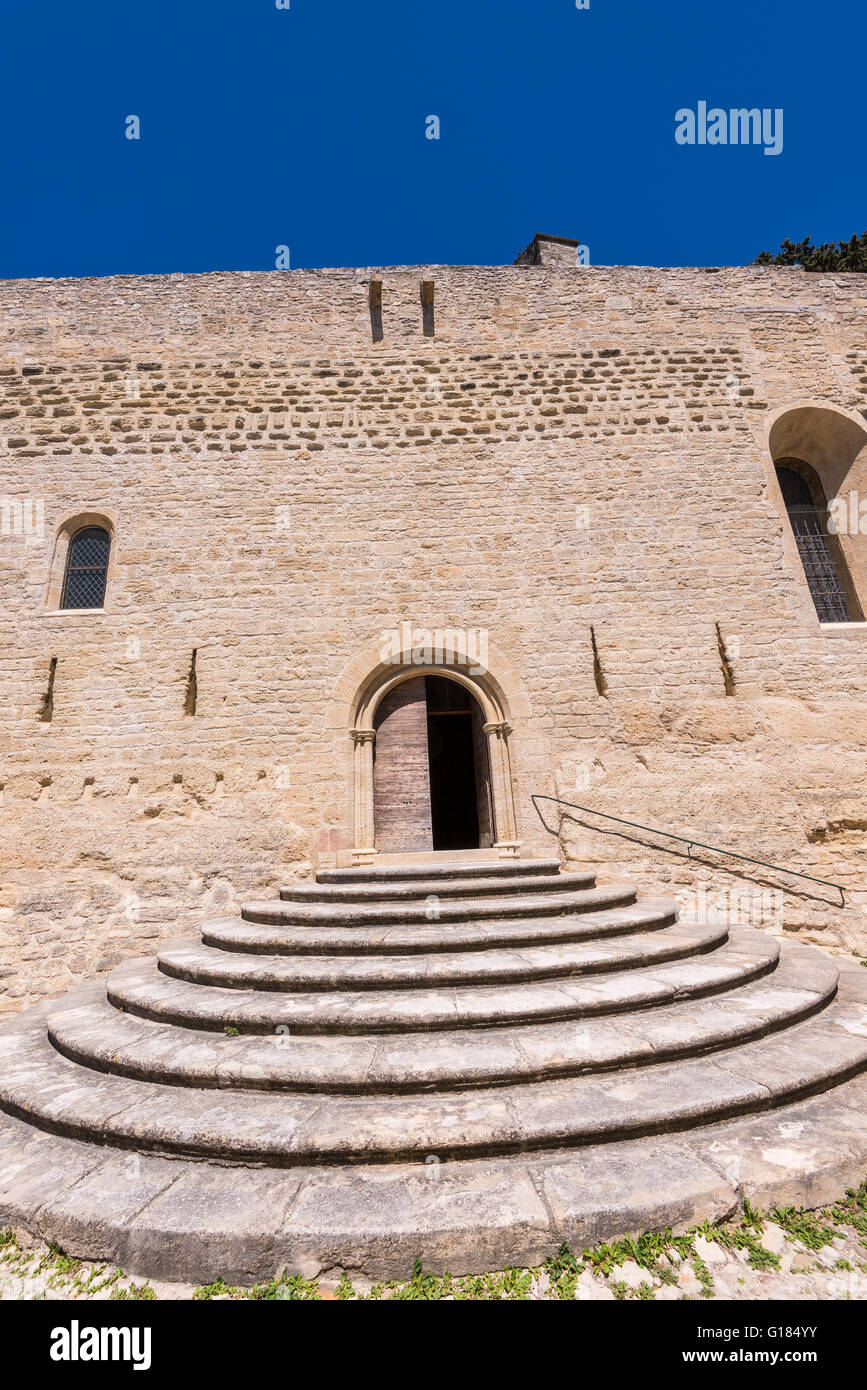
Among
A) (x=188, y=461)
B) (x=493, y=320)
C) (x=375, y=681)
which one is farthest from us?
(x=493, y=320)

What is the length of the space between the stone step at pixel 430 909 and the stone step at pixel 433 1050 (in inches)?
52.6

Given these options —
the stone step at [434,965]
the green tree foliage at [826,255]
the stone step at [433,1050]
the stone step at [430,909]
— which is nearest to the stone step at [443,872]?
the stone step at [430,909]

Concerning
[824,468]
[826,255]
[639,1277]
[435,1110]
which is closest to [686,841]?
[435,1110]

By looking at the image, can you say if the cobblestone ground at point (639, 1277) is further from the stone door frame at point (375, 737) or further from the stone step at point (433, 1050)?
the stone door frame at point (375, 737)

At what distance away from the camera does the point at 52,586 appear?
707 centimetres

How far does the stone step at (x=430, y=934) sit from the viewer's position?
4180 mm

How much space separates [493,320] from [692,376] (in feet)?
9.10

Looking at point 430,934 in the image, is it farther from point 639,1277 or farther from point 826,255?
point 826,255

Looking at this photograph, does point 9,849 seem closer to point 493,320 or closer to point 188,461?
point 188,461

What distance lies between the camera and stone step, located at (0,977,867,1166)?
2459 millimetres

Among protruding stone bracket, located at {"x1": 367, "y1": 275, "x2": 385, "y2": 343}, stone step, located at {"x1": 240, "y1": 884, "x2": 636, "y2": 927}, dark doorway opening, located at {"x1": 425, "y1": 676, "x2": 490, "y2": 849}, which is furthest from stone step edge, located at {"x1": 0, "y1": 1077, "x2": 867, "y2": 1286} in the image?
protruding stone bracket, located at {"x1": 367, "y1": 275, "x2": 385, "y2": 343}

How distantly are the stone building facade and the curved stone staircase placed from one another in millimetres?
1963
